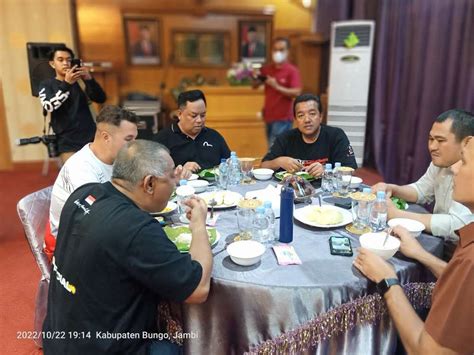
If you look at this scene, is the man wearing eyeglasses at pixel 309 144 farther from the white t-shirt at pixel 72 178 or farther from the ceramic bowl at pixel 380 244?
the white t-shirt at pixel 72 178

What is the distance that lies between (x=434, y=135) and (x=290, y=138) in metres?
1.03

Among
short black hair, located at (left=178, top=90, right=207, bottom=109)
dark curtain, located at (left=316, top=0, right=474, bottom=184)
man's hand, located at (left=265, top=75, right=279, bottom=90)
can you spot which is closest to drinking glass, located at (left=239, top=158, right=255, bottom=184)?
short black hair, located at (left=178, top=90, right=207, bottom=109)

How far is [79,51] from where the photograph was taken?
553 centimetres

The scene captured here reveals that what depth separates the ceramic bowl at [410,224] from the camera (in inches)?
59.1

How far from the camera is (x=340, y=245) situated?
4.63 feet

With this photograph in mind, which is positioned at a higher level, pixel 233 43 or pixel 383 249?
pixel 233 43

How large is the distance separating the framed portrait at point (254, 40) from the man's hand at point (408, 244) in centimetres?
494

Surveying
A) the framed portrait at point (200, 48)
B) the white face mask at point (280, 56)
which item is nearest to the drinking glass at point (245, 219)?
the white face mask at point (280, 56)

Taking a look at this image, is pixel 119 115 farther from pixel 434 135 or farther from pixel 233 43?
pixel 233 43

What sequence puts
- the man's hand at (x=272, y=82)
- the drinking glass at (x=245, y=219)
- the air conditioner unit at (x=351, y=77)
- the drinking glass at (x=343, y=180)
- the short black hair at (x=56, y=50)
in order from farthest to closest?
the air conditioner unit at (x=351, y=77) < the man's hand at (x=272, y=82) < the short black hair at (x=56, y=50) < the drinking glass at (x=343, y=180) < the drinking glass at (x=245, y=219)

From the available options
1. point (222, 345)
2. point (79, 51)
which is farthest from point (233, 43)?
point (222, 345)

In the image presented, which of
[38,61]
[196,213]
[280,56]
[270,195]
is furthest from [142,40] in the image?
[196,213]

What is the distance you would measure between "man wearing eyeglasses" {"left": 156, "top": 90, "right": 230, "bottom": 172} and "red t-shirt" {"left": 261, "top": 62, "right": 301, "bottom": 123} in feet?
5.68

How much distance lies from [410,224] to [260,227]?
611 mm
